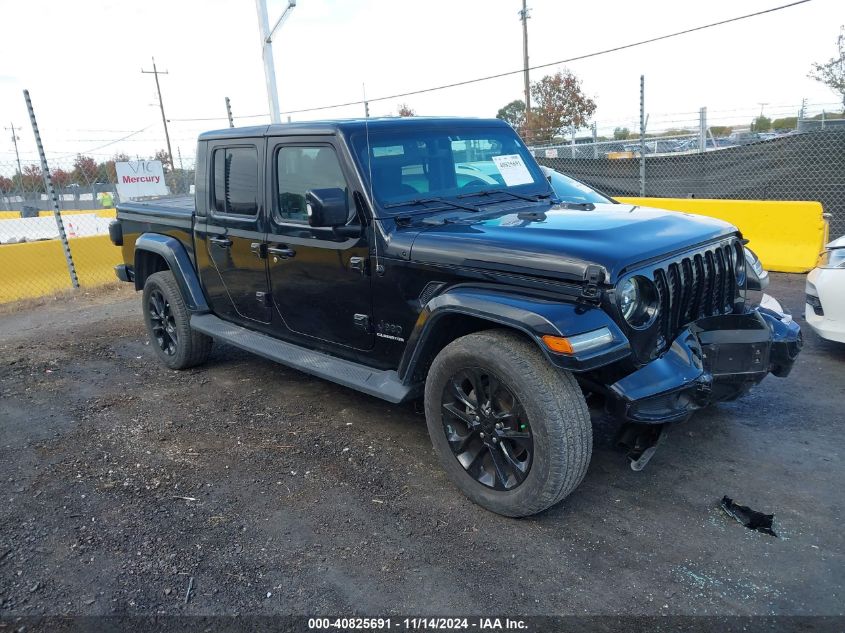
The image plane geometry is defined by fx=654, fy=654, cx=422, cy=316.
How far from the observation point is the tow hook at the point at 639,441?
11.2 feet

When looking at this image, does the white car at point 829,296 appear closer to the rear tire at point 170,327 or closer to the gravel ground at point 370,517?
the gravel ground at point 370,517

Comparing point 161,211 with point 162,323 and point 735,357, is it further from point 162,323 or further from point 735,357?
point 735,357

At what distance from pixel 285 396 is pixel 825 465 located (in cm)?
355

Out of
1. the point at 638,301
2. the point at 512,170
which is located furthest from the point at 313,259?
the point at 638,301

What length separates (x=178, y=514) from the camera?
11.2 feet

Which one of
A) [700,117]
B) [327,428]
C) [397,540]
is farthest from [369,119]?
[700,117]

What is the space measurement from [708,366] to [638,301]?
63cm

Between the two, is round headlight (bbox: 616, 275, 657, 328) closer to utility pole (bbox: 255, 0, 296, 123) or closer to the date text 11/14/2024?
the date text 11/14/2024

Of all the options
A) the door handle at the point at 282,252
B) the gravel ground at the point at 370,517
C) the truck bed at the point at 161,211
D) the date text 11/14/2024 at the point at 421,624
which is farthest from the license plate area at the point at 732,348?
the truck bed at the point at 161,211

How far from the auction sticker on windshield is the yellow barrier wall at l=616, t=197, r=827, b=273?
14.7ft

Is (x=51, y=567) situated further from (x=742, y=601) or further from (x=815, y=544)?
(x=815, y=544)

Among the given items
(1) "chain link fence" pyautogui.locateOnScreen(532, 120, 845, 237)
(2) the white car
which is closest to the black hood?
(2) the white car

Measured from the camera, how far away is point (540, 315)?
9.30 feet

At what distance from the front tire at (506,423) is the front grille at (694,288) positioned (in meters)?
0.61
